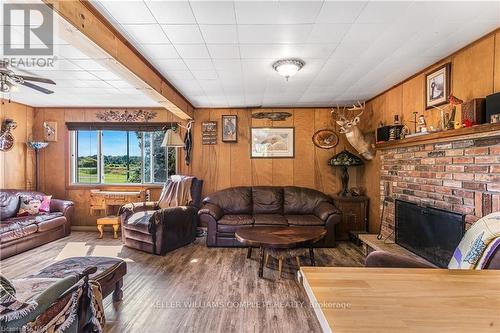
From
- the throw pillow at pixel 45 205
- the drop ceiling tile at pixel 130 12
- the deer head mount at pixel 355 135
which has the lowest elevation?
the throw pillow at pixel 45 205

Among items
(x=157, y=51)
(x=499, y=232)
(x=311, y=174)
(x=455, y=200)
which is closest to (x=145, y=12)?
(x=157, y=51)

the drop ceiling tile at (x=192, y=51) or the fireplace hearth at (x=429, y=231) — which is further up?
the drop ceiling tile at (x=192, y=51)

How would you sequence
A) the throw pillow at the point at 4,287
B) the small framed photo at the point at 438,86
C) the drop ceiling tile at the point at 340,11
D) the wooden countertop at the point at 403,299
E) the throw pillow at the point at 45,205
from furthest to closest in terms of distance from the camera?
the throw pillow at the point at 45,205 → the small framed photo at the point at 438,86 → the drop ceiling tile at the point at 340,11 → the throw pillow at the point at 4,287 → the wooden countertop at the point at 403,299

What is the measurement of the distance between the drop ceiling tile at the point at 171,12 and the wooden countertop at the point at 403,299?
1.97 m

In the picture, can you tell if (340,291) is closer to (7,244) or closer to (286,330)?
(286,330)

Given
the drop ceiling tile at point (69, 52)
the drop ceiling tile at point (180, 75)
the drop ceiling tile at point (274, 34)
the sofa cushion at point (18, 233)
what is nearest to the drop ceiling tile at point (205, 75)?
the drop ceiling tile at point (180, 75)

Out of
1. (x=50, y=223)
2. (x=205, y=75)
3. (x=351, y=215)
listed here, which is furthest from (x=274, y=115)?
(x=50, y=223)

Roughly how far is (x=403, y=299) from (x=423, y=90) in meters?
3.18

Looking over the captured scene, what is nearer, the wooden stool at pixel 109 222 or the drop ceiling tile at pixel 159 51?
the drop ceiling tile at pixel 159 51

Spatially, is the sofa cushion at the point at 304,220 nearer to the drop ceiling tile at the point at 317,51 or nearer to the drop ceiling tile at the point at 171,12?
the drop ceiling tile at the point at 317,51

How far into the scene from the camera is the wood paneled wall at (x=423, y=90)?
2344mm

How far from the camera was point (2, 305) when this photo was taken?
4.30 ft

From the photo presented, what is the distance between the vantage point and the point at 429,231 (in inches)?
115

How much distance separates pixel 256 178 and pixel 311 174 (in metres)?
1.12
